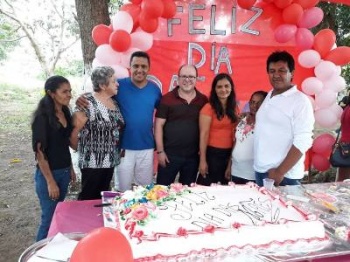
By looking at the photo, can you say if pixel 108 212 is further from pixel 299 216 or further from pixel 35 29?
pixel 35 29

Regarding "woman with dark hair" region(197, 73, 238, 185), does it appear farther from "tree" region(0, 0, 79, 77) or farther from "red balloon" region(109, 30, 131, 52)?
"tree" region(0, 0, 79, 77)

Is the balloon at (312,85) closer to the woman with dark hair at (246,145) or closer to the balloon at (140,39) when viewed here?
the woman with dark hair at (246,145)

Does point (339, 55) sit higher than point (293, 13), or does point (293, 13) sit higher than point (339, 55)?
point (293, 13)

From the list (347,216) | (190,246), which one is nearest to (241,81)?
(347,216)

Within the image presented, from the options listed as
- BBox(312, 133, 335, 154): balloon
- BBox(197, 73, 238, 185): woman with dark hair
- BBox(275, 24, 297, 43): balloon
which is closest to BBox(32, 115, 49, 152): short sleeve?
BBox(197, 73, 238, 185): woman with dark hair

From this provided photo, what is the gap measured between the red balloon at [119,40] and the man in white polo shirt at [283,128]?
1.46m

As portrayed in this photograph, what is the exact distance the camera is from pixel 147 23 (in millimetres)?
3467

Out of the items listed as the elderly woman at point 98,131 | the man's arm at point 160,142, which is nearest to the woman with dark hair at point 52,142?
the elderly woman at point 98,131

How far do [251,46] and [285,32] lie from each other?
488 millimetres

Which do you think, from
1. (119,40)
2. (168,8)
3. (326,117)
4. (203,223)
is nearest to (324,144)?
(326,117)

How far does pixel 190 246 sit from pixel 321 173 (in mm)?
4244

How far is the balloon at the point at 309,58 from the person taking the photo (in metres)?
3.95

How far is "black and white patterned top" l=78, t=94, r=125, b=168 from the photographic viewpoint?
2723mm

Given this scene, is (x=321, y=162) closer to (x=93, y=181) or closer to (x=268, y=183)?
(x=268, y=183)
